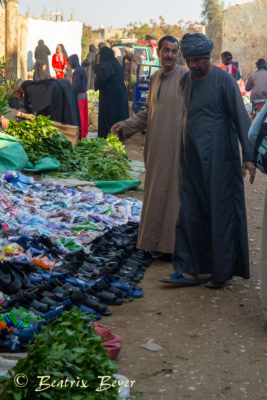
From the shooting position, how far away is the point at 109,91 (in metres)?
12.0

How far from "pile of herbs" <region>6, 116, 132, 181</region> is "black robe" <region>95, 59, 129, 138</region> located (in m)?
2.72

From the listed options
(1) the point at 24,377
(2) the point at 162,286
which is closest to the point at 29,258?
(2) the point at 162,286

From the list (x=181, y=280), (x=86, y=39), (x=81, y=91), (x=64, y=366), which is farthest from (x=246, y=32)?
(x=64, y=366)

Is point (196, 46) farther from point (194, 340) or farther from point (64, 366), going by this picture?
point (64, 366)

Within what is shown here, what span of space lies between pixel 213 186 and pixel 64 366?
2346 mm

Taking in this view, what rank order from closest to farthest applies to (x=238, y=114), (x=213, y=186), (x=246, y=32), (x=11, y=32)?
1. (x=238, y=114)
2. (x=213, y=186)
3. (x=11, y=32)
4. (x=246, y=32)

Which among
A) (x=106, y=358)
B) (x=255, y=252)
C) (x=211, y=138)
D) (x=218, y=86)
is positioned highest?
(x=218, y=86)

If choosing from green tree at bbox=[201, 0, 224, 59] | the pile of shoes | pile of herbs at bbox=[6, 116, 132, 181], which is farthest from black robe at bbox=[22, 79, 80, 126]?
green tree at bbox=[201, 0, 224, 59]

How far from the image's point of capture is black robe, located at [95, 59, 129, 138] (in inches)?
466

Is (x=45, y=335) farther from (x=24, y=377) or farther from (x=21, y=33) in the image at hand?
(x=21, y=33)

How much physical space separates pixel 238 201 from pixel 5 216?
7.51 feet

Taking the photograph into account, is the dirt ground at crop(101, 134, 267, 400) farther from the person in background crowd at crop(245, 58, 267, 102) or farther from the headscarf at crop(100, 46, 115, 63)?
the person in background crowd at crop(245, 58, 267, 102)

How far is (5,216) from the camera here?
18.9 feet

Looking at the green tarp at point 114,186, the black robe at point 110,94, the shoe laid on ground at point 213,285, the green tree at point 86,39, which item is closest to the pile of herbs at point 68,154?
the green tarp at point 114,186
